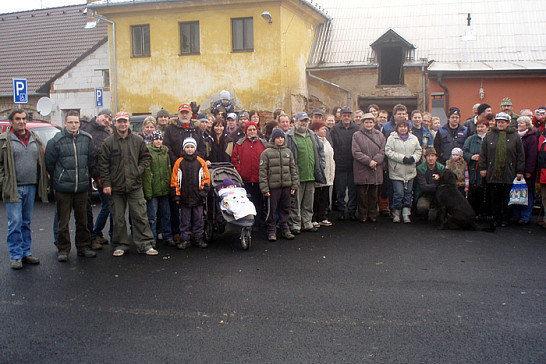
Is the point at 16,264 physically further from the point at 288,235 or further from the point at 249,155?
the point at 288,235

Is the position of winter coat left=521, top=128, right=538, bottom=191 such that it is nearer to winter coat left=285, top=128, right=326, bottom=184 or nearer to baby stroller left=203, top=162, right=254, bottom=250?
winter coat left=285, top=128, right=326, bottom=184

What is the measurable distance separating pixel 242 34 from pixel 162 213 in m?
13.9

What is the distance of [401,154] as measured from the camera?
9.89 metres

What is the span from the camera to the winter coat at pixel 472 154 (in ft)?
Result: 32.3

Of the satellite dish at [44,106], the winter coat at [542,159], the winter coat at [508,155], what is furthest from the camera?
the satellite dish at [44,106]

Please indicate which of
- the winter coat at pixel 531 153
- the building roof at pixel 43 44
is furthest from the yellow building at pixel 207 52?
the winter coat at pixel 531 153

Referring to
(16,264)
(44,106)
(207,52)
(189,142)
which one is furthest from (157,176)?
(207,52)

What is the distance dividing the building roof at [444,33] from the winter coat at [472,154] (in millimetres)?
11092

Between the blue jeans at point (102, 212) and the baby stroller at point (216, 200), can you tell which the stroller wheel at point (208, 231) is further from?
the blue jeans at point (102, 212)

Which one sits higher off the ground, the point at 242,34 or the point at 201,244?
the point at 242,34

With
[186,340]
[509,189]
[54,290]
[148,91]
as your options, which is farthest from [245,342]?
[148,91]

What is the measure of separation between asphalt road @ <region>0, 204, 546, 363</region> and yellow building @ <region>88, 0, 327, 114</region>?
43.4 feet

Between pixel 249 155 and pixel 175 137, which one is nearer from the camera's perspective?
pixel 175 137

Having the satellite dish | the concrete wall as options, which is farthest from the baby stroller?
the concrete wall
